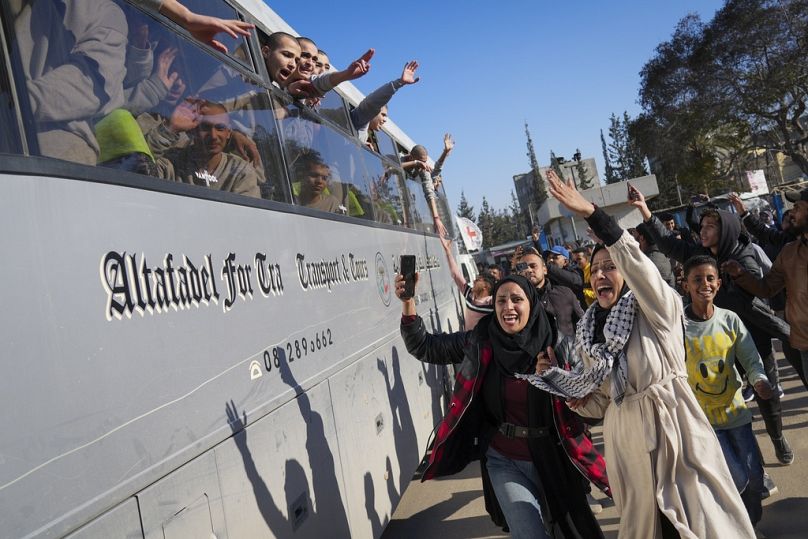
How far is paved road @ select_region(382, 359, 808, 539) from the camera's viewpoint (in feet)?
15.0

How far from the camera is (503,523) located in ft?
13.0

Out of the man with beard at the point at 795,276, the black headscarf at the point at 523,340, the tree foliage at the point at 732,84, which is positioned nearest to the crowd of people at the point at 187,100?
the black headscarf at the point at 523,340

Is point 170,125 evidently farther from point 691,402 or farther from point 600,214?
point 691,402

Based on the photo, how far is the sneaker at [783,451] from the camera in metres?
5.44

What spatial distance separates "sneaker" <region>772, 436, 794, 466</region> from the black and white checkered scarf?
115 inches

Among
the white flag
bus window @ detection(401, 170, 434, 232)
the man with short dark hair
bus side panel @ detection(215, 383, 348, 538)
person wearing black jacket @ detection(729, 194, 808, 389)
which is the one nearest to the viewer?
bus side panel @ detection(215, 383, 348, 538)

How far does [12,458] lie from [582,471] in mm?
2722

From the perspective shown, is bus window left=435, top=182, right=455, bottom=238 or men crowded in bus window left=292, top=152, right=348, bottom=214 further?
bus window left=435, top=182, right=455, bottom=238

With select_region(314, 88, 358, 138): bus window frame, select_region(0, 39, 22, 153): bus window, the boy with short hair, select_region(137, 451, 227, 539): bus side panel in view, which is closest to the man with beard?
the boy with short hair

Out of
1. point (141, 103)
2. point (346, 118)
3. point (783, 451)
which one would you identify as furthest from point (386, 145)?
point (141, 103)

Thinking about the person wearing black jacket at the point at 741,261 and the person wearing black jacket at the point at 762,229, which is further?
the person wearing black jacket at the point at 762,229

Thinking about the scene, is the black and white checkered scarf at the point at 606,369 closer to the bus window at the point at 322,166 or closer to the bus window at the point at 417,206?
the bus window at the point at 322,166

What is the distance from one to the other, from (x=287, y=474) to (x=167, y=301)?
Result: 120 cm

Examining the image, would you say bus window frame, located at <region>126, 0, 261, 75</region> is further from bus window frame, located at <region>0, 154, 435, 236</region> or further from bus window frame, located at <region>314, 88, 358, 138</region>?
bus window frame, located at <region>314, 88, 358, 138</region>
